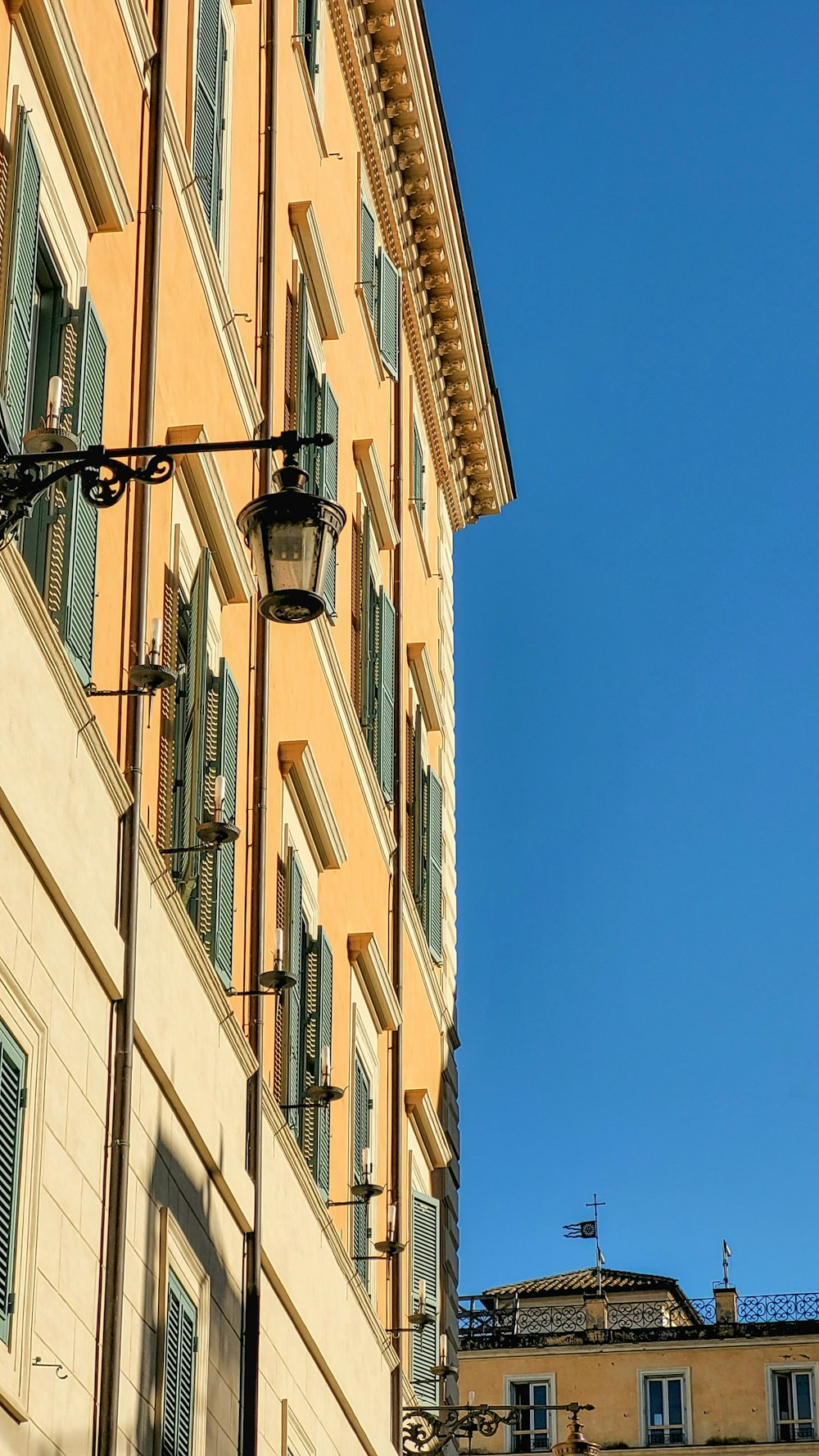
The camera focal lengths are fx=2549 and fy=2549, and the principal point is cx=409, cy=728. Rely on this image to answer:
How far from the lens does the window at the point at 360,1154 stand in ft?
63.8

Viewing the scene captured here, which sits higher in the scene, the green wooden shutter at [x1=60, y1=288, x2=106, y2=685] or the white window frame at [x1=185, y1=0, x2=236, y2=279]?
the white window frame at [x1=185, y1=0, x2=236, y2=279]

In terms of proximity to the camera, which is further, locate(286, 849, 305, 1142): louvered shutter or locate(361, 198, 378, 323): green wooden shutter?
locate(361, 198, 378, 323): green wooden shutter

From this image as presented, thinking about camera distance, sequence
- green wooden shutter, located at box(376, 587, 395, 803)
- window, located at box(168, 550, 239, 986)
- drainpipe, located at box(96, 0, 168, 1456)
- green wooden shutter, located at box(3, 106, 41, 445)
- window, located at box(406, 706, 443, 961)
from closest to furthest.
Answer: green wooden shutter, located at box(3, 106, 41, 445)
drainpipe, located at box(96, 0, 168, 1456)
window, located at box(168, 550, 239, 986)
green wooden shutter, located at box(376, 587, 395, 803)
window, located at box(406, 706, 443, 961)

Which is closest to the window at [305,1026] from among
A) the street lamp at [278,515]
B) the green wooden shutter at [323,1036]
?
the green wooden shutter at [323,1036]

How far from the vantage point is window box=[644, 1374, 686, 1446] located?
59.1m

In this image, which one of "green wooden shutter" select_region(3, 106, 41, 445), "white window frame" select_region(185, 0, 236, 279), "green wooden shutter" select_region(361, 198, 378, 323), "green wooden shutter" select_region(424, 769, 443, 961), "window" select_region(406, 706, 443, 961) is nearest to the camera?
"green wooden shutter" select_region(3, 106, 41, 445)

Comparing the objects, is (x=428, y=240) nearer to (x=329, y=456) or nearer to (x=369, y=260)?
(x=369, y=260)

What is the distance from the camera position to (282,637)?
17.4 metres

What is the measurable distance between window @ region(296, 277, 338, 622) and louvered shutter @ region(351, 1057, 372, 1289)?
378 cm

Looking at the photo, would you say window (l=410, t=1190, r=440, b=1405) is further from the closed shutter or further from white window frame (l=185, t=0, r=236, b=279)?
white window frame (l=185, t=0, r=236, b=279)

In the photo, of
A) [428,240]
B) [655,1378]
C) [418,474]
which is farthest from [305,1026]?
[655,1378]

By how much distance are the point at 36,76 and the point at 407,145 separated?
12.7 m

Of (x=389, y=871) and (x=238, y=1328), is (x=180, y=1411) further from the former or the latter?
(x=389, y=871)

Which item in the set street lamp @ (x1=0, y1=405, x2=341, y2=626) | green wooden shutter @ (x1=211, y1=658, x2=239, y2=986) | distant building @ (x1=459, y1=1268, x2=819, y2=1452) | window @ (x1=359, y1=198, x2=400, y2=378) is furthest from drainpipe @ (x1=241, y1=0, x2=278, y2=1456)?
distant building @ (x1=459, y1=1268, x2=819, y2=1452)
